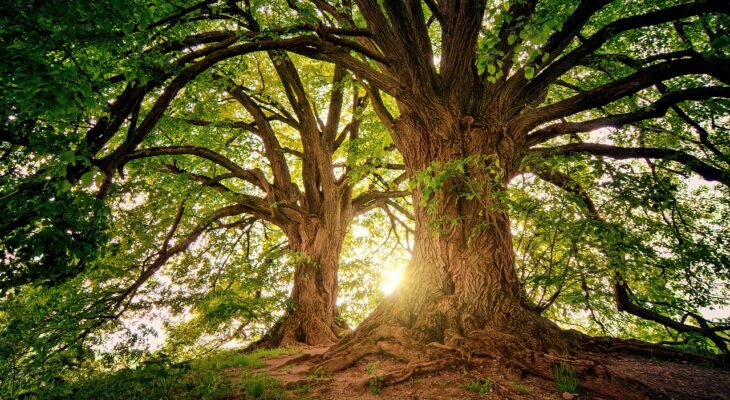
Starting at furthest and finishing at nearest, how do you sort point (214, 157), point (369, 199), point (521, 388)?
1. point (369, 199)
2. point (214, 157)
3. point (521, 388)

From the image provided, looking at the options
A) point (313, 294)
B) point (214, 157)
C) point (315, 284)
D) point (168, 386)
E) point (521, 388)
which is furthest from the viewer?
point (315, 284)

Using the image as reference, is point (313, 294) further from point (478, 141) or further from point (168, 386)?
point (478, 141)

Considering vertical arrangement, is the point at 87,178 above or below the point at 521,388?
above

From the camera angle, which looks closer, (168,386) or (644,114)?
(168,386)

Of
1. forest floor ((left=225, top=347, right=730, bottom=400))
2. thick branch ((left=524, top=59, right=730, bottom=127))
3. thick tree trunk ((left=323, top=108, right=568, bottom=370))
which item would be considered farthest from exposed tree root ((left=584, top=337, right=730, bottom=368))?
thick branch ((left=524, top=59, right=730, bottom=127))

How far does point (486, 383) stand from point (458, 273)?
57.9 inches

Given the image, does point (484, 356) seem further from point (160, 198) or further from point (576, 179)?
point (160, 198)

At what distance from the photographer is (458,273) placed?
14.0ft

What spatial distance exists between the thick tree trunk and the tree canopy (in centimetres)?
3

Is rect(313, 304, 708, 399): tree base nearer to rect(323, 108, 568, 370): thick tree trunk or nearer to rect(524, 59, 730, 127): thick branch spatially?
rect(323, 108, 568, 370): thick tree trunk

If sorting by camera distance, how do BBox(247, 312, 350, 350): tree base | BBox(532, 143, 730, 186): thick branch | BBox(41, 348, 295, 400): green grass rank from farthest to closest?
BBox(247, 312, 350, 350): tree base < BBox(532, 143, 730, 186): thick branch < BBox(41, 348, 295, 400): green grass

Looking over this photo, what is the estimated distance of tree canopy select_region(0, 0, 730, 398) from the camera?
271cm

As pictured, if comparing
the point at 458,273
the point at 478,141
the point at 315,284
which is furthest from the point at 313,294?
the point at 478,141

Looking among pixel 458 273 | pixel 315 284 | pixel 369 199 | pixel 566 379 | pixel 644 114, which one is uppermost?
pixel 644 114
